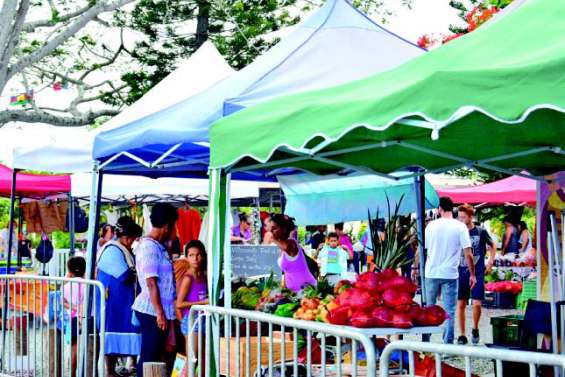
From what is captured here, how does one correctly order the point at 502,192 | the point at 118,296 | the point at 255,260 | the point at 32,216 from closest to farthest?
the point at 118,296 → the point at 255,260 → the point at 502,192 → the point at 32,216

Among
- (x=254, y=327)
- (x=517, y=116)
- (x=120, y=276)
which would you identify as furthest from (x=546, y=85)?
(x=120, y=276)

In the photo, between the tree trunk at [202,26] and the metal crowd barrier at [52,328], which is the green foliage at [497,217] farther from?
the metal crowd barrier at [52,328]

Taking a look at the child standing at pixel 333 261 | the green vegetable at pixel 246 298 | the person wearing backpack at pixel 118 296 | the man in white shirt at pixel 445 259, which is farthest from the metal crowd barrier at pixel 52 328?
the child standing at pixel 333 261

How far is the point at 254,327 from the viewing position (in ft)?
24.1

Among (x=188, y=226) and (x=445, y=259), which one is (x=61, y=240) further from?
(x=445, y=259)

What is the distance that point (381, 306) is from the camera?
5988 millimetres

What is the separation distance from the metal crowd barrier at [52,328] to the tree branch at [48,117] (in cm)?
931

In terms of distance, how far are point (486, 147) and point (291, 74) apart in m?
2.02

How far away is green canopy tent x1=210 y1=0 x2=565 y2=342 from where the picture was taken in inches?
162

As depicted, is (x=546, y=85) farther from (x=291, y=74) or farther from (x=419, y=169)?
(x=419, y=169)

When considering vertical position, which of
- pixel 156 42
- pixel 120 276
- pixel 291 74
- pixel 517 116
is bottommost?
pixel 120 276

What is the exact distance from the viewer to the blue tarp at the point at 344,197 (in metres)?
10.8

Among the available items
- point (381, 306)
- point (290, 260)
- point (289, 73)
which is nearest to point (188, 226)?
point (290, 260)

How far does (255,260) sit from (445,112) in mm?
7306
